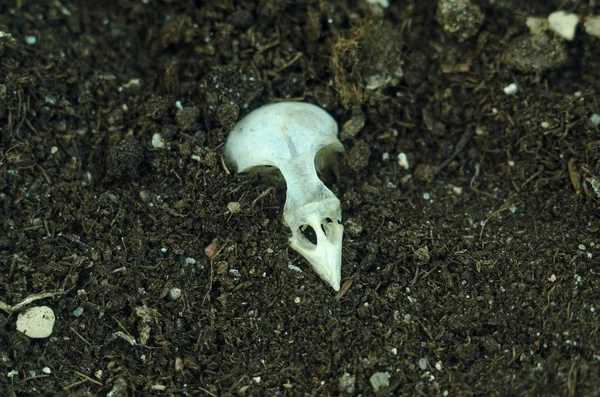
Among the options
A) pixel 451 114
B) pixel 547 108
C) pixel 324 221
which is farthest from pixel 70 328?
pixel 547 108

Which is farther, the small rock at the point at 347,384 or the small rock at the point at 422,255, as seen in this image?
the small rock at the point at 422,255

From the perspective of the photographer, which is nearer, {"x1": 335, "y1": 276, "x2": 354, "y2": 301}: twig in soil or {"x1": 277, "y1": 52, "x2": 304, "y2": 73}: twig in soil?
{"x1": 335, "y1": 276, "x2": 354, "y2": 301}: twig in soil

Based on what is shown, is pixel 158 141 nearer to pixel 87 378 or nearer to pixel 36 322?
pixel 36 322

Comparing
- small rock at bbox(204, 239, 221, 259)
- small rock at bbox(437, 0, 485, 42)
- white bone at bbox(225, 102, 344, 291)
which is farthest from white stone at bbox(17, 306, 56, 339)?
small rock at bbox(437, 0, 485, 42)

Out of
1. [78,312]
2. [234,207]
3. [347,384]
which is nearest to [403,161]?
[234,207]

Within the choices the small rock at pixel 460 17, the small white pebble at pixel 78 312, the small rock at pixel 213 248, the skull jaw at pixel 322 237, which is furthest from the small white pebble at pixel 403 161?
the small white pebble at pixel 78 312

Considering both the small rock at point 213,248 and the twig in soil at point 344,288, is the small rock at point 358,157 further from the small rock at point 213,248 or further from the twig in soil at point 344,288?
the small rock at point 213,248

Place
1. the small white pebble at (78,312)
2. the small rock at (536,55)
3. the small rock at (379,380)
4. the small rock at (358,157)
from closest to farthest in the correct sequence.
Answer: the small rock at (379,380)
the small white pebble at (78,312)
the small rock at (358,157)
the small rock at (536,55)

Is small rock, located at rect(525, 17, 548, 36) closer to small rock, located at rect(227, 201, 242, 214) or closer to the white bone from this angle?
the white bone

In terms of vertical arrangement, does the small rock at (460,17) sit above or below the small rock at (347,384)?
above
